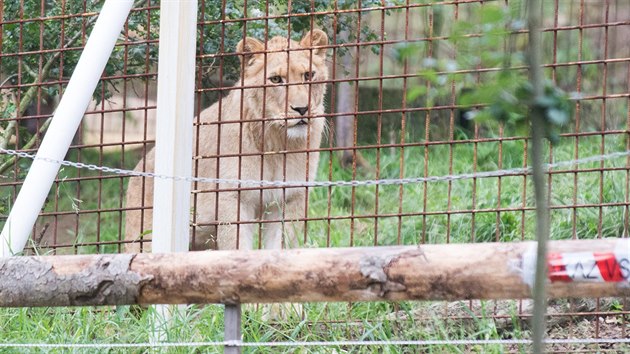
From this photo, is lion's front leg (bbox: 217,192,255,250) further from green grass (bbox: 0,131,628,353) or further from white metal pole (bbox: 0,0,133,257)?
white metal pole (bbox: 0,0,133,257)

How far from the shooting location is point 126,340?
4688mm

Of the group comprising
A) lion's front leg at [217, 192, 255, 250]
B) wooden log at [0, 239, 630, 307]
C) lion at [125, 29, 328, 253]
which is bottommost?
wooden log at [0, 239, 630, 307]

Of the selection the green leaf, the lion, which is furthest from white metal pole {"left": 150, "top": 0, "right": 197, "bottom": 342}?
the green leaf

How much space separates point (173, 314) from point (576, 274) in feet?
7.20

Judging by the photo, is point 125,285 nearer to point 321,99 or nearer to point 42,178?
point 42,178

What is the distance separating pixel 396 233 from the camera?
7.26 meters

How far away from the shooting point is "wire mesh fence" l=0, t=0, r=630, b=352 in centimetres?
494

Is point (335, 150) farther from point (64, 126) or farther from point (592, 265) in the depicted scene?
point (592, 265)

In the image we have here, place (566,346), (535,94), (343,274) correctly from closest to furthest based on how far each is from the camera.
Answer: (535,94), (343,274), (566,346)

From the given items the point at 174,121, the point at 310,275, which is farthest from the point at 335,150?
the point at 310,275

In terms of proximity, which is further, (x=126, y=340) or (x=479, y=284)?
(x=126, y=340)

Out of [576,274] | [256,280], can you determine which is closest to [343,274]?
[256,280]

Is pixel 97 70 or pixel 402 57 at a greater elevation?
pixel 97 70

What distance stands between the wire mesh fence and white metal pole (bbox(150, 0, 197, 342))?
406mm
